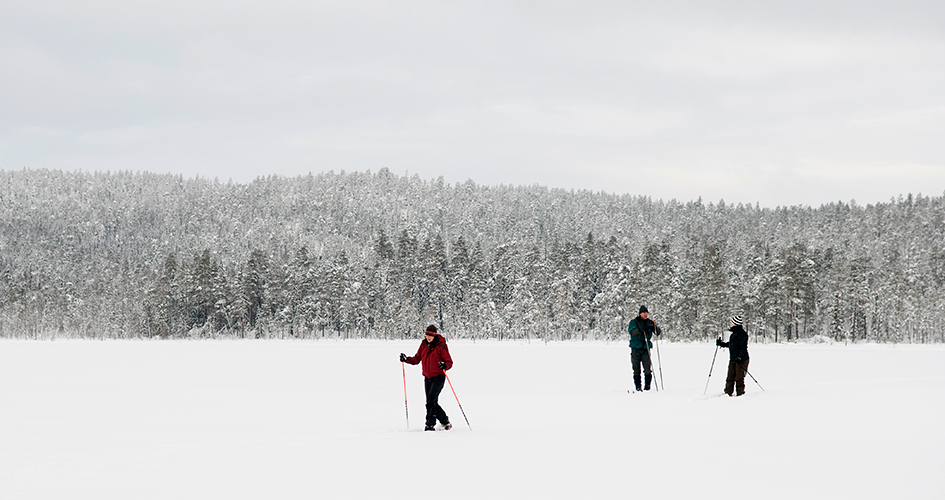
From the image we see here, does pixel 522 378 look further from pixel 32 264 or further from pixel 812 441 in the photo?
pixel 32 264

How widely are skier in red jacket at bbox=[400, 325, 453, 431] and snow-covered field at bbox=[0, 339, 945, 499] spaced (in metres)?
0.37

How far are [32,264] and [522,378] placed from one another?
497 ft

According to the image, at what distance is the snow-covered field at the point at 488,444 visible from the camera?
880 cm

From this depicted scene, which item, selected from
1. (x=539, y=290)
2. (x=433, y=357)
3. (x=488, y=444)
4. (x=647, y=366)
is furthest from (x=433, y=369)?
(x=539, y=290)

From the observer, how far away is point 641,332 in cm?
1947

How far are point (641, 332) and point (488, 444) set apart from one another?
866 cm

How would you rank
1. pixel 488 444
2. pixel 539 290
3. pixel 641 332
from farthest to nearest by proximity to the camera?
pixel 539 290, pixel 641 332, pixel 488 444

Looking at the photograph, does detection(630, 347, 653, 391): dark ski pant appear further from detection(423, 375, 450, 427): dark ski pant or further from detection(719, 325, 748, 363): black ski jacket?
detection(423, 375, 450, 427): dark ski pant

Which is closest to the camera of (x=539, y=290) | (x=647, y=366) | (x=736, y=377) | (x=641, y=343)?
(x=736, y=377)

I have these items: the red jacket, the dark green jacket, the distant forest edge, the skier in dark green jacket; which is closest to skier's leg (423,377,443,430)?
the red jacket

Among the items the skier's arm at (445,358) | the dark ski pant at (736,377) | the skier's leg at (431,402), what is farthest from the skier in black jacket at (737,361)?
the skier's leg at (431,402)

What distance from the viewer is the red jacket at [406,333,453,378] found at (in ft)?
44.4

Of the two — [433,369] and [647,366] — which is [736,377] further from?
[433,369]

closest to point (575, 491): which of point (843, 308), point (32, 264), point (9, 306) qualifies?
point (843, 308)
